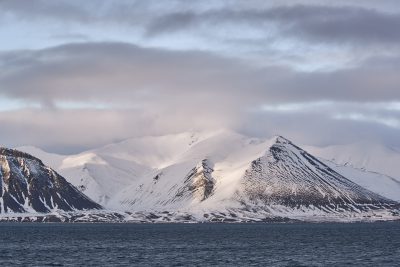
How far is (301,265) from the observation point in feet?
632

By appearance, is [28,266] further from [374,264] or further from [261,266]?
[374,264]

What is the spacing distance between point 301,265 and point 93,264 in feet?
149

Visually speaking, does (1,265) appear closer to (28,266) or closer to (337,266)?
(28,266)

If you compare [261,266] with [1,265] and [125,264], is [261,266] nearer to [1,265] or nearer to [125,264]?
[125,264]

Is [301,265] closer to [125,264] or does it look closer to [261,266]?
[261,266]

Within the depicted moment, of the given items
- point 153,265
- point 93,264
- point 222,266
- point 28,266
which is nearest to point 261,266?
point 222,266

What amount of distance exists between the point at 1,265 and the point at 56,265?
39.4 ft

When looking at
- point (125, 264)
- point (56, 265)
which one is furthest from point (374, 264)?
point (56, 265)

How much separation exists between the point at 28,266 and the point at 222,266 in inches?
1639

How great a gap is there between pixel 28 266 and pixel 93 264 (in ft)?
46.3

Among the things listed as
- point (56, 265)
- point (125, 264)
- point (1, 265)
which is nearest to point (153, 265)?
point (125, 264)

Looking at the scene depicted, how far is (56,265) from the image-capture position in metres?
195

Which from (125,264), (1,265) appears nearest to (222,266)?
(125,264)

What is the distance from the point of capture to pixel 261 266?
191125 millimetres
